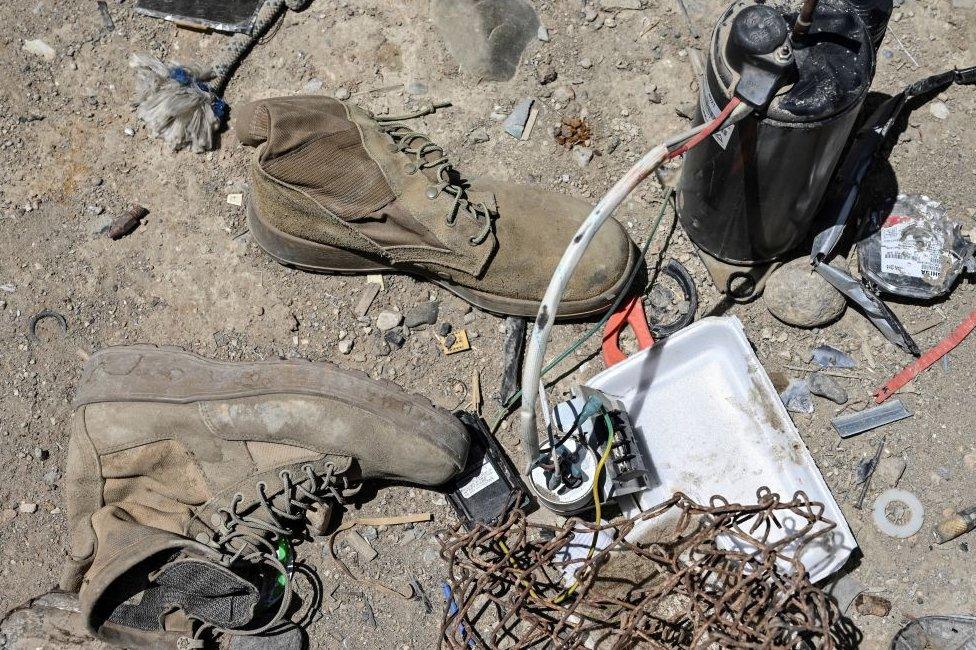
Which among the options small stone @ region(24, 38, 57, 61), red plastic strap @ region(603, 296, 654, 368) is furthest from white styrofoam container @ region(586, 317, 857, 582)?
small stone @ region(24, 38, 57, 61)

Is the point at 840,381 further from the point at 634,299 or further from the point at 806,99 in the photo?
the point at 806,99

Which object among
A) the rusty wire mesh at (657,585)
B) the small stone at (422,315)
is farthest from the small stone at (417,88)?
the rusty wire mesh at (657,585)

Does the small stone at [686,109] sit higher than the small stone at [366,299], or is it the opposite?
the small stone at [686,109]

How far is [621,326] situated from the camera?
9.12 ft

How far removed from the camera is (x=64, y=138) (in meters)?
3.06

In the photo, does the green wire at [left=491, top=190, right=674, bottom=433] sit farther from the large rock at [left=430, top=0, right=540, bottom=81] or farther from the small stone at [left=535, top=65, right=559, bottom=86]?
the large rock at [left=430, top=0, right=540, bottom=81]

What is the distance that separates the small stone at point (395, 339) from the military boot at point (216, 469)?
0.94 feet

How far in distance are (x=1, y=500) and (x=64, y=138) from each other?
1418mm

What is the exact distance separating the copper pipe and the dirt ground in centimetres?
99

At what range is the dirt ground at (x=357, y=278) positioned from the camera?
259 cm

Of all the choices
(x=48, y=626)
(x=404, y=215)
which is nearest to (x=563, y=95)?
(x=404, y=215)

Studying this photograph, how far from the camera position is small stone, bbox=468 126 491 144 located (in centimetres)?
302

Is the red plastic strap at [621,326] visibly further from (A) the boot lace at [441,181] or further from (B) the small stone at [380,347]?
(B) the small stone at [380,347]

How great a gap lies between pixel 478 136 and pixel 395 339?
881 mm
